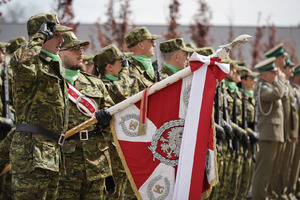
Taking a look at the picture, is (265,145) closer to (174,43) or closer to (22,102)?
(174,43)

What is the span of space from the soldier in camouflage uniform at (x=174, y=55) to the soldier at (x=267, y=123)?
2.62m

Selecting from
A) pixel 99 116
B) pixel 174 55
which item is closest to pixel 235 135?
pixel 174 55

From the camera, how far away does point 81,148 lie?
5.66 metres

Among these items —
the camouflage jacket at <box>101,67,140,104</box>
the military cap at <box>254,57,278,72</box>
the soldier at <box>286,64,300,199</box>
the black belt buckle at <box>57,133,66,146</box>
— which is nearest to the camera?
the black belt buckle at <box>57,133,66,146</box>

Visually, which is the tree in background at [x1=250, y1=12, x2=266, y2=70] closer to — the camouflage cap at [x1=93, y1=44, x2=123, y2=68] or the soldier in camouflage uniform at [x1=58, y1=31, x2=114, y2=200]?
the camouflage cap at [x1=93, y1=44, x2=123, y2=68]

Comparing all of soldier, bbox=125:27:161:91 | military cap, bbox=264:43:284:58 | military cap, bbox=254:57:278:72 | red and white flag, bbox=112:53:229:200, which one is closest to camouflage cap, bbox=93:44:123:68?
soldier, bbox=125:27:161:91

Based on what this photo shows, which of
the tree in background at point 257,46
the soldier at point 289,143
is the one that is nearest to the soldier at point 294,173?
the soldier at point 289,143

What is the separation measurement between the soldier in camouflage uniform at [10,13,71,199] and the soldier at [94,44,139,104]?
1614mm

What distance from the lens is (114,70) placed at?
762cm

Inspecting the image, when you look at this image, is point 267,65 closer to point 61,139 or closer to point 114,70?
point 114,70

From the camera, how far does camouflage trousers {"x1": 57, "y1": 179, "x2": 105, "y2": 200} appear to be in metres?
5.61

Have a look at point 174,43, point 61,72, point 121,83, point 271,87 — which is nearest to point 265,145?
point 271,87

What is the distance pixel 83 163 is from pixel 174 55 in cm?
287

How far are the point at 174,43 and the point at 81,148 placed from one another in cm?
280
